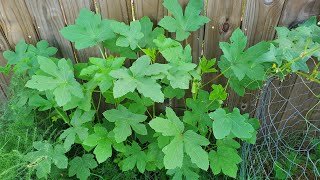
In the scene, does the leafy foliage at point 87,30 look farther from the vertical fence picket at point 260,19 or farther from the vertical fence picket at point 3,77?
the vertical fence picket at point 260,19

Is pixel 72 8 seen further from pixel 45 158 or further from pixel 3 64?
pixel 45 158

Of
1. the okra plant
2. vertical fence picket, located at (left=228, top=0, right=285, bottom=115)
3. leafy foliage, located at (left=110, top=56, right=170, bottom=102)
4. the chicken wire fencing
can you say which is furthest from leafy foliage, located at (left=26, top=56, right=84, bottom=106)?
the chicken wire fencing

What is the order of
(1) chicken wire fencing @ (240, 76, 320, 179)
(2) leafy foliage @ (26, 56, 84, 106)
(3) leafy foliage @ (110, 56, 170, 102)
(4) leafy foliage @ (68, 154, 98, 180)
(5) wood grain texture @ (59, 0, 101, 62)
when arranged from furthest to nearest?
(1) chicken wire fencing @ (240, 76, 320, 179)
(4) leafy foliage @ (68, 154, 98, 180)
(5) wood grain texture @ (59, 0, 101, 62)
(2) leafy foliage @ (26, 56, 84, 106)
(3) leafy foliage @ (110, 56, 170, 102)

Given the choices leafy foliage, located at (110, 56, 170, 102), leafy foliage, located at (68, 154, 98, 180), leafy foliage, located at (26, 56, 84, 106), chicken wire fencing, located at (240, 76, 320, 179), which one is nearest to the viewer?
leafy foliage, located at (110, 56, 170, 102)

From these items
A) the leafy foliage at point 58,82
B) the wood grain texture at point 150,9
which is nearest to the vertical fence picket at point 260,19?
the wood grain texture at point 150,9

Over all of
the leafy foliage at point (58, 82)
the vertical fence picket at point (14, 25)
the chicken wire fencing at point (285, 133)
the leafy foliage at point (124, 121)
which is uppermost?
the vertical fence picket at point (14, 25)

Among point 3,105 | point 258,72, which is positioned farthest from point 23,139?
point 258,72

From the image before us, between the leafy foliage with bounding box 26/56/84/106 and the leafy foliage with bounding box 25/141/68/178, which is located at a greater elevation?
the leafy foliage with bounding box 26/56/84/106

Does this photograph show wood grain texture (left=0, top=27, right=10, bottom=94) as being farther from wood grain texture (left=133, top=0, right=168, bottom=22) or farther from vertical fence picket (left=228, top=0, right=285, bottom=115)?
vertical fence picket (left=228, top=0, right=285, bottom=115)

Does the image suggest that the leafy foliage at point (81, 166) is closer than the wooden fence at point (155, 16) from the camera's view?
No
